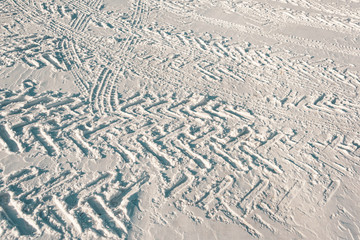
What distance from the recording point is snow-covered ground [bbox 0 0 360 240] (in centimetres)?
407

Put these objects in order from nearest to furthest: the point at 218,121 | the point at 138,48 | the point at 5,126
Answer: the point at 5,126 → the point at 218,121 → the point at 138,48

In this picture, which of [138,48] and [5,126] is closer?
[5,126]

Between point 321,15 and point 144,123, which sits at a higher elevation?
point 321,15

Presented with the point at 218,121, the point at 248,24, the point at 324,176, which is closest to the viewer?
the point at 324,176

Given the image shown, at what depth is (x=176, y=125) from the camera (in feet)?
17.9

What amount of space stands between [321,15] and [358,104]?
4.22 m

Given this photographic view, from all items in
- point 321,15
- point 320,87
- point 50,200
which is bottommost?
point 50,200

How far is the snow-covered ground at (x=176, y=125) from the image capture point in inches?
160

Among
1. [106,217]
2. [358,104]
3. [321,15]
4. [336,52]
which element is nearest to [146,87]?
[106,217]

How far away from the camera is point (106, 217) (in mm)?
3979

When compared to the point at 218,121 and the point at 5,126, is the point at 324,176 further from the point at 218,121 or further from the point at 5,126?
the point at 5,126

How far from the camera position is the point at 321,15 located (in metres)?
9.21

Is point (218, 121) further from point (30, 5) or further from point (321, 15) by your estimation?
point (30, 5)

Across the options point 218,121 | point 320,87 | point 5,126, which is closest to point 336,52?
point 320,87
